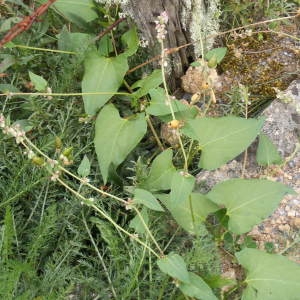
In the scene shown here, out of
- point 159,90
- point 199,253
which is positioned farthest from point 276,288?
point 159,90

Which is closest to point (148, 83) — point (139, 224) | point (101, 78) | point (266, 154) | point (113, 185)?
point (101, 78)

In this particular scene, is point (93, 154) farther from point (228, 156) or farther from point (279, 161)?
point (279, 161)

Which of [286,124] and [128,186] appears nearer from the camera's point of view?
[128,186]

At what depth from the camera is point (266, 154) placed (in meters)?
1.98

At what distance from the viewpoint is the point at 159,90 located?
6.37 feet

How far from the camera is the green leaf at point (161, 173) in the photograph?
1.89m

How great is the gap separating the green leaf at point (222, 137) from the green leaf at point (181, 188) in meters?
0.28

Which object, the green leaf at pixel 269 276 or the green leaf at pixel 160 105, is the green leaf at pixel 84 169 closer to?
the green leaf at pixel 160 105

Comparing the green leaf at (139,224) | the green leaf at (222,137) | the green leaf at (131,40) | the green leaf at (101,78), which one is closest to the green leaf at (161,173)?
the green leaf at (222,137)

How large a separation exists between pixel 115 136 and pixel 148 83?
247 mm

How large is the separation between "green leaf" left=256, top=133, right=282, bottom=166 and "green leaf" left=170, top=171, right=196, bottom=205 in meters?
0.49

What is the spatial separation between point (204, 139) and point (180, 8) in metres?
0.59

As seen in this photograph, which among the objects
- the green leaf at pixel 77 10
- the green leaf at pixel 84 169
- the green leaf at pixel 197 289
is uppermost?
the green leaf at pixel 77 10

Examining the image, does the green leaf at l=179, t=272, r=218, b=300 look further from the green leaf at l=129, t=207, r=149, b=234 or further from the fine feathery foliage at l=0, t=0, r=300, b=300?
the green leaf at l=129, t=207, r=149, b=234
